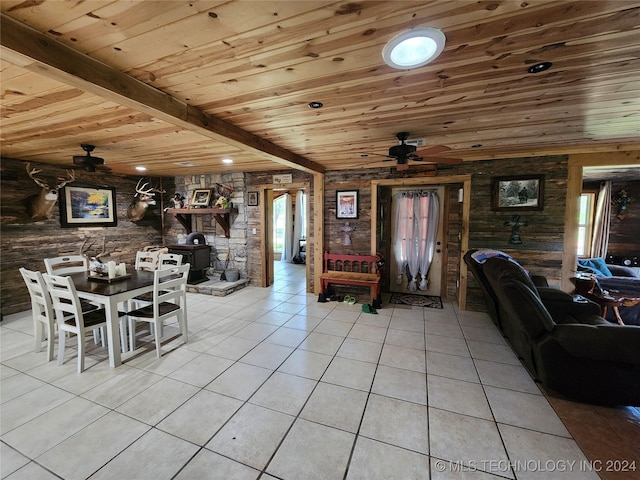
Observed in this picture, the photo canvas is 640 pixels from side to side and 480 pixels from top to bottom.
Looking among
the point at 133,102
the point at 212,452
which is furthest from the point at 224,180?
the point at 212,452

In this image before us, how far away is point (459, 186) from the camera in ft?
14.7

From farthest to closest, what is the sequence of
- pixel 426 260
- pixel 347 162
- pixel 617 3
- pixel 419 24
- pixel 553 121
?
1. pixel 426 260
2. pixel 347 162
3. pixel 553 121
4. pixel 419 24
5. pixel 617 3

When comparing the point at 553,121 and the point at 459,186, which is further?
the point at 459,186

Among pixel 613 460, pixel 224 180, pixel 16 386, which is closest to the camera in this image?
pixel 613 460

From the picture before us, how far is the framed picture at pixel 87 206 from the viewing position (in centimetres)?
463

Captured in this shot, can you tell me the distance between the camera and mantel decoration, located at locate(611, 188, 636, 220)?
564cm

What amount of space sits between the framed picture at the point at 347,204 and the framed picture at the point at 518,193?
83.0 inches

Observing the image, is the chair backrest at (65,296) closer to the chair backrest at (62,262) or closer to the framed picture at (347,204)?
the chair backrest at (62,262)

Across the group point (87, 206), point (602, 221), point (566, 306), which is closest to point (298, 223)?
point (87, 206)


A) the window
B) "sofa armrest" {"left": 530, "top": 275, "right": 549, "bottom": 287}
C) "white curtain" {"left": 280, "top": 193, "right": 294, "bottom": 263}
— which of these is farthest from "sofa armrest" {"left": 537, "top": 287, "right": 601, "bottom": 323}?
"white curtain" {"left": 280, "top": 193, "right": 294, "bottom": 263}

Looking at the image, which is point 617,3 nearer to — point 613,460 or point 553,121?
point 553,121

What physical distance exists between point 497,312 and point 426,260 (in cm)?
173

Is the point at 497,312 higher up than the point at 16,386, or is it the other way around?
the point at 497,312

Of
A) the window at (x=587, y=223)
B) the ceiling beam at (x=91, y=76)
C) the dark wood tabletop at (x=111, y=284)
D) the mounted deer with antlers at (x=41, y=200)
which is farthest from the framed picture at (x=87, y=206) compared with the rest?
the window at (x=587, y=223)
